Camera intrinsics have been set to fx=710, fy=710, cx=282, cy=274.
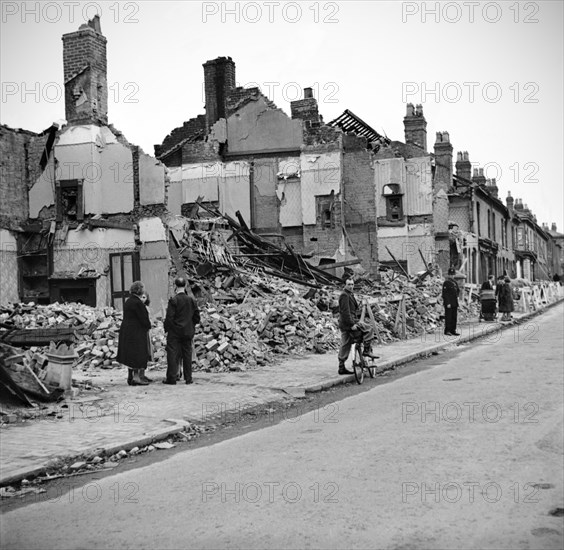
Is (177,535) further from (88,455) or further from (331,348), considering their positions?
(331,348)

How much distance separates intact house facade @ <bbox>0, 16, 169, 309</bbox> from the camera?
1819 cm

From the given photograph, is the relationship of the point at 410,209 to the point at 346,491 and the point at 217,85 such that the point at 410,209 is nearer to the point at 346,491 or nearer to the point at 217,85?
the point at 217,85

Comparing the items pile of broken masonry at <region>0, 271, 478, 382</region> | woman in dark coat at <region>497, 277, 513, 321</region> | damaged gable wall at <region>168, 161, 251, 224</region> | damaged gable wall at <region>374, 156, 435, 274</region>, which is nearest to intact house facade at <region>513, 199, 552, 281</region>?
damaged gable wall at <region>374, 156, 435, 274</region>

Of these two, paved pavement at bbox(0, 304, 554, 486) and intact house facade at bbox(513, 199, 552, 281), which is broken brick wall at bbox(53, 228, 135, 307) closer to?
paved pavement at bbox(0, 304, 554, 486)

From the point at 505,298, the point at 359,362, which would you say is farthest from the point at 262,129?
the point at 359,362

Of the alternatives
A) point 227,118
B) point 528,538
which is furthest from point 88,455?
point 227,118

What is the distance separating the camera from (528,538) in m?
4.38

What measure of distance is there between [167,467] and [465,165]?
4172cm

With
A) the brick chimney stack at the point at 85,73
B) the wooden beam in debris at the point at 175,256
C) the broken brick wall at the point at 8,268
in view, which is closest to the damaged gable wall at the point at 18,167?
the broken brick wall at the point at 8,268

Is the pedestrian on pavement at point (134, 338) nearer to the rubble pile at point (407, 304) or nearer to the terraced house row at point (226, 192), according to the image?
the terraced house row at point (226, 192)

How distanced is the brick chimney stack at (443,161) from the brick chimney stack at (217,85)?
515 inches

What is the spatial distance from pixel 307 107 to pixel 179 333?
65.4 feet

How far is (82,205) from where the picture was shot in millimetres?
18484

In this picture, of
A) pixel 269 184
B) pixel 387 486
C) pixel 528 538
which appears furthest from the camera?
pixel 269 184
